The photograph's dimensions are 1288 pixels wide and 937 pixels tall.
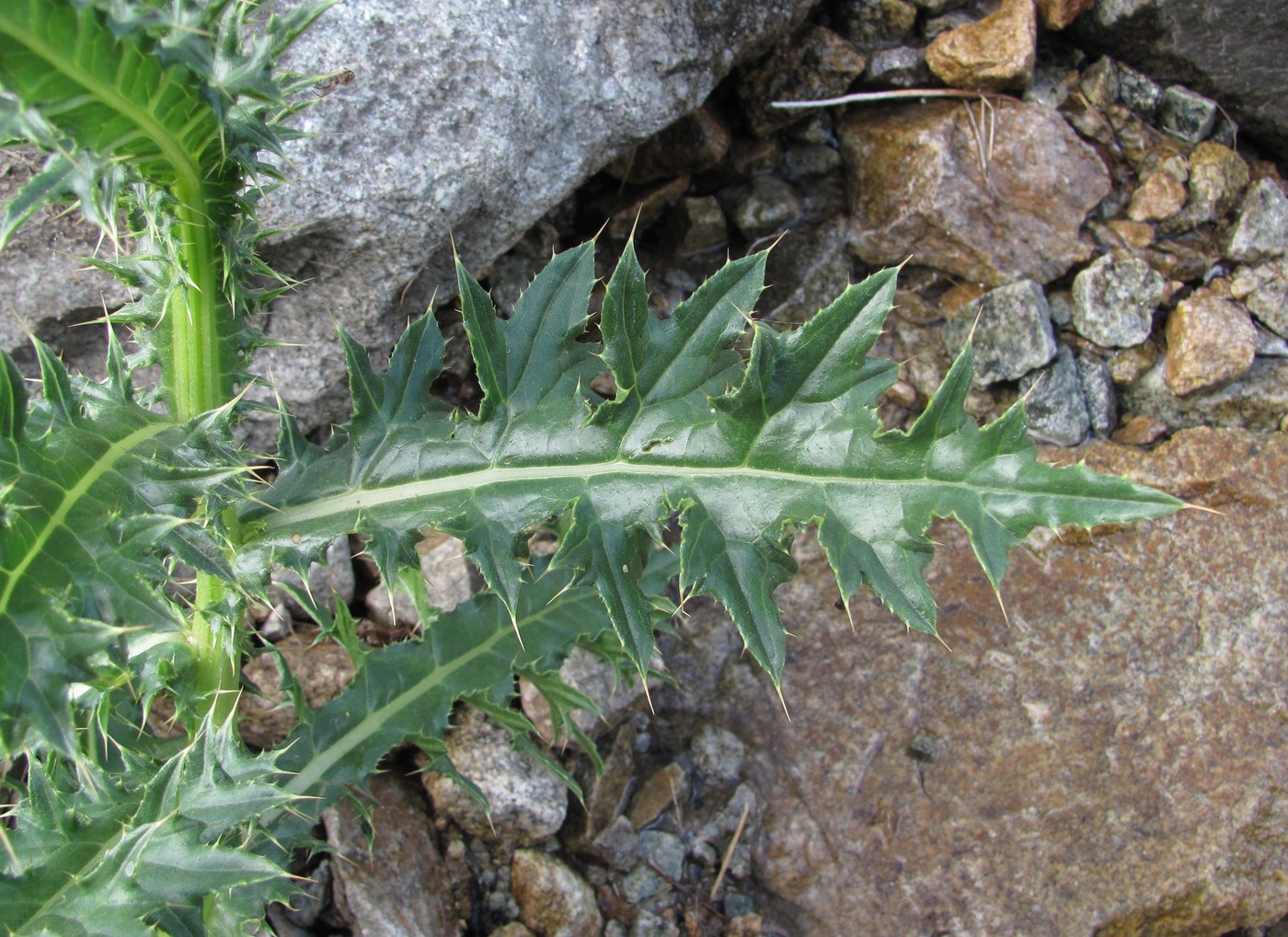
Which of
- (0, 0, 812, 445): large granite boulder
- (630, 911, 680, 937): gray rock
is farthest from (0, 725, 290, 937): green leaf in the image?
(0, 0, 812, 445): large granite boulder

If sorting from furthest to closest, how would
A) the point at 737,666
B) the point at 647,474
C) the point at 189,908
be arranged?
the point at 737,666
the point at 647,474
the point at 189,908

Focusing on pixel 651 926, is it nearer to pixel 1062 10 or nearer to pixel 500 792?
pixel 500 792

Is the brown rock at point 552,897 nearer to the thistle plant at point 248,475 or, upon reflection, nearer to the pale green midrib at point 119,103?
the thistle plant at point 248,475

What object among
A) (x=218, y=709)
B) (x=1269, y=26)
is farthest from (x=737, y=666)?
(x=1269, y=26)

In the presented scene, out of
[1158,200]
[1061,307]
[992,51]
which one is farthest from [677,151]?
[1158,200]

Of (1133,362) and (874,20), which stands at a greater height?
(874,20)

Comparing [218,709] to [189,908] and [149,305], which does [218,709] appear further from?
[149,305]

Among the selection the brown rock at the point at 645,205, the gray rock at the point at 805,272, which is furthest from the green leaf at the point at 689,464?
the gray rock at the point at 805,272
